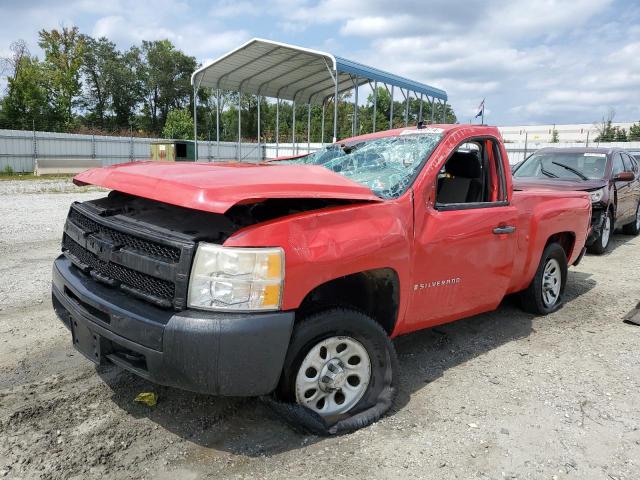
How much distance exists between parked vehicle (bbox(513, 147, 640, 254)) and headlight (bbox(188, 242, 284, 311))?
6.48m

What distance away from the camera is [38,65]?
48438 mm

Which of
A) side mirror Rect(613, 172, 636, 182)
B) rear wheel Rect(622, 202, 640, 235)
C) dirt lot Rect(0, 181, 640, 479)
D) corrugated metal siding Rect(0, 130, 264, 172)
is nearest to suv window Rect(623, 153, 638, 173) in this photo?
rear wheel Rect(622, 202, 640, 235)

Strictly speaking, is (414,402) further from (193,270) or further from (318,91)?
(318,91)

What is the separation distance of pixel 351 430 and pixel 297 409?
1.25 feet

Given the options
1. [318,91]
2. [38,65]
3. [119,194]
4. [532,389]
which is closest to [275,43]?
[318,91]

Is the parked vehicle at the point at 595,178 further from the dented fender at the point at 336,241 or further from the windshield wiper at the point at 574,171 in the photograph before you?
the dented fender at the point at 336,241

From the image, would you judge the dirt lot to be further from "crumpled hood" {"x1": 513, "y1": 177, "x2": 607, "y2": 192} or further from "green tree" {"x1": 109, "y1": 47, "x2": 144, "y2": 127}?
"green tree" {"x1": 109, "y1": 47, "x2": 144, "y2": 127}

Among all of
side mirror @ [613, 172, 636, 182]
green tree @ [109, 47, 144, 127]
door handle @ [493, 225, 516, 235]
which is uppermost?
green tree @ [109, 47, 144, 127]

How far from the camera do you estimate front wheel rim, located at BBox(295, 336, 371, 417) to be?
271 cm

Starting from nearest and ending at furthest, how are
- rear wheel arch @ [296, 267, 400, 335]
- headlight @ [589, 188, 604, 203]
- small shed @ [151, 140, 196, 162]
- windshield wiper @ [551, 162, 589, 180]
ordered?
1. rear wheel arch @ [296, 267, 400, 335]
2. headlight @ [589, 188, 604, 203]
3. windshield wiper @ [551, 162, 589, 180]
4. small shed @ [151, 140, 196, 162]

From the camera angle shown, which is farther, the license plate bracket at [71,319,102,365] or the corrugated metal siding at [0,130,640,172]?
Answer: the corrugated metal siding at [0,130,640,172]

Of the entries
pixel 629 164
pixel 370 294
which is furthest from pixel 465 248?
pixel 629 164

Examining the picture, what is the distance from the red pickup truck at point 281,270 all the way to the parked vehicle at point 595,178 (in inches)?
195

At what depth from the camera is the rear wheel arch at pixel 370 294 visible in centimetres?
299
